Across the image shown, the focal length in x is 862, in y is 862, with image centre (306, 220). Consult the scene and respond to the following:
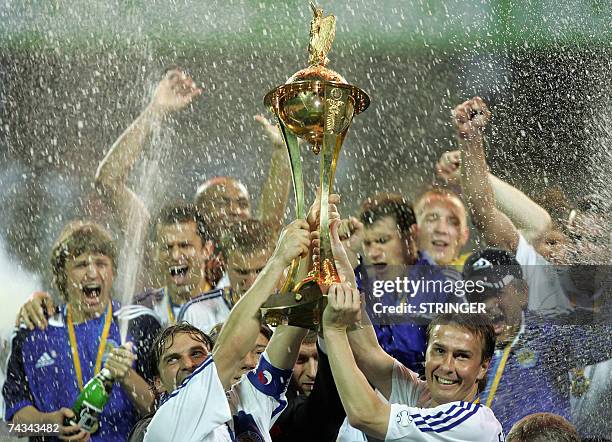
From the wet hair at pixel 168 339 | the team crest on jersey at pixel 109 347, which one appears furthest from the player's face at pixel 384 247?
the wet hair at pixel 168 339

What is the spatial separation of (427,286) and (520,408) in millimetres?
830

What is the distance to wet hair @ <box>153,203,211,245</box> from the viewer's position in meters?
5.18

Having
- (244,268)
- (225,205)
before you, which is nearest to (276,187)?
(225,205)

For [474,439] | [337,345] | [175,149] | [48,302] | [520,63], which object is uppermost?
[520,63]

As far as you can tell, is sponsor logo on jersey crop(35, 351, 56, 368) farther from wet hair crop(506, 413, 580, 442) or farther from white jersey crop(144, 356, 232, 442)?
wet hair crop(506, 413, 580, 442)

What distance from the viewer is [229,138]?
6.02 meters

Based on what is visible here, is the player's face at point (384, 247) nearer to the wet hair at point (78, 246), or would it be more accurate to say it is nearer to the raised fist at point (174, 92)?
the wet hair at point (78, 246)

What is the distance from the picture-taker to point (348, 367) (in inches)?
110

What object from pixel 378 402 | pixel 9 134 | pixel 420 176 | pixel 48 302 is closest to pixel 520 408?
pixel 420 176

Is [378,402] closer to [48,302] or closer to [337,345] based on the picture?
[337,345]

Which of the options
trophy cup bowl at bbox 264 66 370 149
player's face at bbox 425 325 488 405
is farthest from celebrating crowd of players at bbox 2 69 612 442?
trophy cup bowl at bbox 264 66 370 149

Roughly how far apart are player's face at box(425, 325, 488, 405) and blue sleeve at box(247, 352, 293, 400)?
2.08 ft

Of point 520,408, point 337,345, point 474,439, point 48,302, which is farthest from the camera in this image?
point 48,302

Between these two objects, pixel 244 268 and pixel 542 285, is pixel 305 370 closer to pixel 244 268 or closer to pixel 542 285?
pixel 244 268
